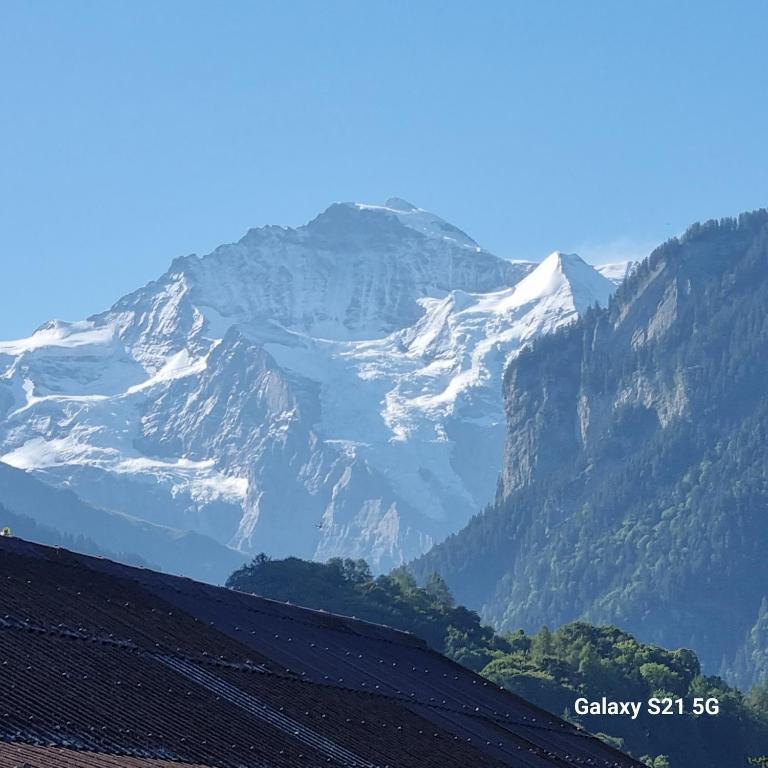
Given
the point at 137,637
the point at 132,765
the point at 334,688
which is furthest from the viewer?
the point at 334,688

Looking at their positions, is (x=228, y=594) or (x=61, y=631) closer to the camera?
(x=61, y=631)

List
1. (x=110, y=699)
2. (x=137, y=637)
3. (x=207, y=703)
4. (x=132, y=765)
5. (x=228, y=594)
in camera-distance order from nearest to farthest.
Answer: (x=132, y=765) → (x=110, y=699) → (x=207, y=703) → (x=137, y=637) → (x=228, y=594)

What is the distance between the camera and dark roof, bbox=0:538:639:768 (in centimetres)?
4912

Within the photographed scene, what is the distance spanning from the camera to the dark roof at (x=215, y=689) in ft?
161

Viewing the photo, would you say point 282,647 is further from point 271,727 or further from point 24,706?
point 24,706

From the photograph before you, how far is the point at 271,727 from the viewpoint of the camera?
56312 mm

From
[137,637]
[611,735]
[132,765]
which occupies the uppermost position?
[611,735]

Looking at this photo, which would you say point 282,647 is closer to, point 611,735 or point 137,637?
point 137,637

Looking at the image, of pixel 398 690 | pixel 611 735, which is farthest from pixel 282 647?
pixel 611 735

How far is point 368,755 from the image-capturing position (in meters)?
57.9

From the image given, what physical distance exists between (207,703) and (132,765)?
Result: 10.5 m

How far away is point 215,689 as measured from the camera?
192 feet

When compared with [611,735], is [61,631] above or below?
below

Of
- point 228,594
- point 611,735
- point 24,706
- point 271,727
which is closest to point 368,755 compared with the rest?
point 271,727
